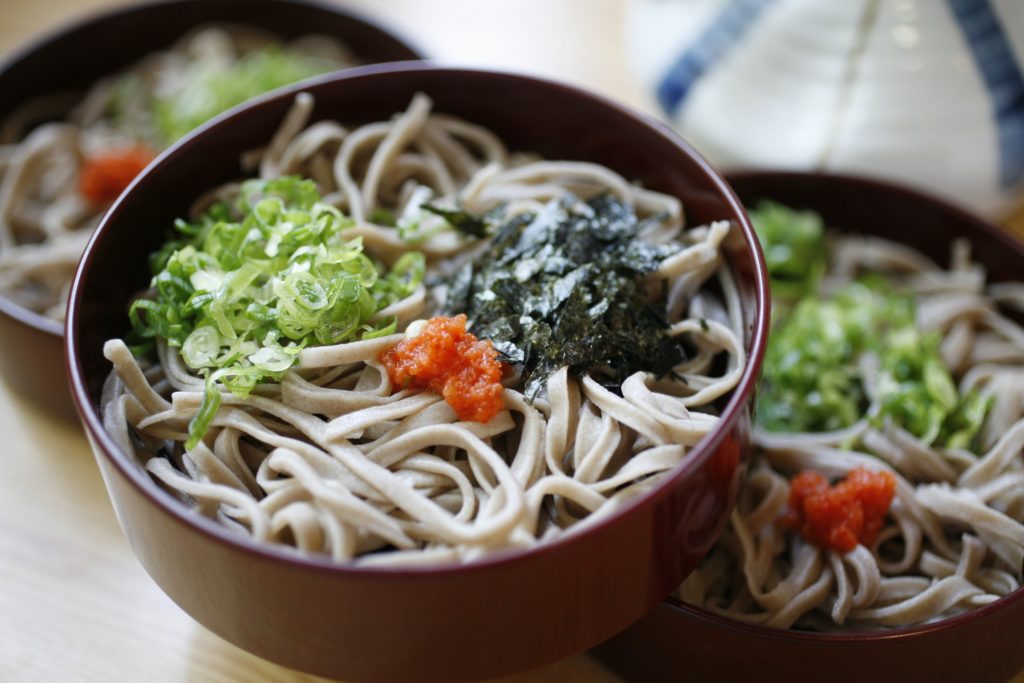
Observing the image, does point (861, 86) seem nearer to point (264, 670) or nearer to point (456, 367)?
point (456, 367)

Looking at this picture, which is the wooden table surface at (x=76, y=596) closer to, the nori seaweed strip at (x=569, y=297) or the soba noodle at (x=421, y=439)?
the soba noodle at (x=421, y=439)

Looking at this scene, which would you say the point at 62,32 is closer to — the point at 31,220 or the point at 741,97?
the point at 31,220

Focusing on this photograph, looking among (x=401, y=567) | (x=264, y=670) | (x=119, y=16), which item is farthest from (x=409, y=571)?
(x=119, y=16)

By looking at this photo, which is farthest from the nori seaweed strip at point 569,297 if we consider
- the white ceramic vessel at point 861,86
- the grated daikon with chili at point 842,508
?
the white ceramic vessel at point 861,86

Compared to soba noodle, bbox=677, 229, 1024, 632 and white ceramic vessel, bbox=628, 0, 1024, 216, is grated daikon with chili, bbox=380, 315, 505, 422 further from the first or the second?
white ceramic vessel, bbox=628, 0, 1024, 216

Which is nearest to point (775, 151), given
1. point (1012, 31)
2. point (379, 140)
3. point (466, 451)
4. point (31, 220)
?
point (1012, 31)

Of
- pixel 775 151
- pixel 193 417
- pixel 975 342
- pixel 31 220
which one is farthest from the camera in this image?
pixel 775 151

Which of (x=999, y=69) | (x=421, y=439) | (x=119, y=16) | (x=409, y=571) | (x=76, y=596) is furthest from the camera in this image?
(x=119, y=16)
